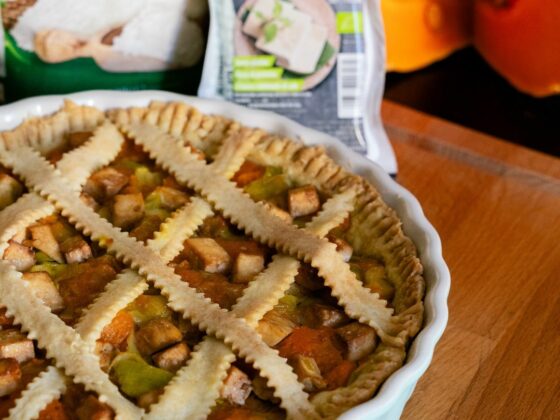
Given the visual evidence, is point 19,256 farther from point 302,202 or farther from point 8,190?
point 302,202

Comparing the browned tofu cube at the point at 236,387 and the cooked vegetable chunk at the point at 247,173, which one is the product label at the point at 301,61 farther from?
the browned tofu cube at the point at 236,387

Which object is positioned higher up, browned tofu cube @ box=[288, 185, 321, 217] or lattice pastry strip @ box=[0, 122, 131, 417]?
lattice pastry strip @ box=[0, 122, 131, 417]

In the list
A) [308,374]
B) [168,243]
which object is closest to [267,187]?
[168,243]

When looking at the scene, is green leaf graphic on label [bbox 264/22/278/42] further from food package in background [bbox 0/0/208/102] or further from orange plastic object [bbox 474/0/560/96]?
orange plastic object [bbox 474/0/560/96]

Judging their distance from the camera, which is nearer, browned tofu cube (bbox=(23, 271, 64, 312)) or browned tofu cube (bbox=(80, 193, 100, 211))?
browned tofu cube (bbox=(23, 271, 64, 312))

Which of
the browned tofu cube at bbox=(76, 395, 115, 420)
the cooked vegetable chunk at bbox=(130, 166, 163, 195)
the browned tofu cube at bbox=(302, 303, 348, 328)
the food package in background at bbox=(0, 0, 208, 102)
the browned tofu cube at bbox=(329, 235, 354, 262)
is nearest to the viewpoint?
the browned tofu cube at bbox=(76, 395, 115, 420)

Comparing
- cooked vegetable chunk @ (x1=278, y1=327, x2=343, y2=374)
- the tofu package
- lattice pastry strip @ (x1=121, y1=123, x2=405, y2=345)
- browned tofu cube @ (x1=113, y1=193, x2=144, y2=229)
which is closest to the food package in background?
the tofu package

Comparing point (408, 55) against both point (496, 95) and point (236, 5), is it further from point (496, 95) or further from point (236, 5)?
point (236, 5)

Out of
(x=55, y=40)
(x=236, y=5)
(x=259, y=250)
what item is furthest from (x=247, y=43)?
(x=259, y=250)

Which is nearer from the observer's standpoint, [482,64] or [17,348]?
[17,348]
